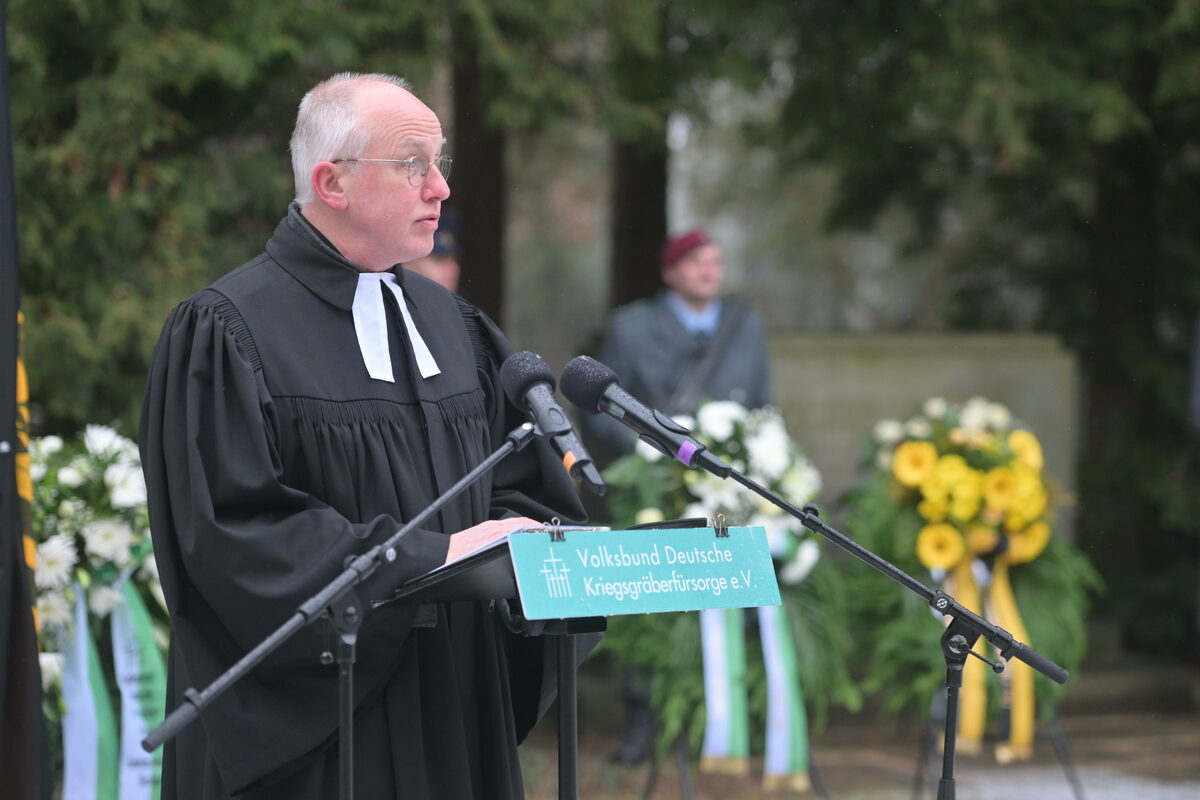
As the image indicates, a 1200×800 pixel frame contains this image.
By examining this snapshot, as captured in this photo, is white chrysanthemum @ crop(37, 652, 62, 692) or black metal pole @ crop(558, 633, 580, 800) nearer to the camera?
black metal pole @ crop(558, 633, 580, 800)

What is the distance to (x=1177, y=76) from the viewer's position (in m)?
7.40

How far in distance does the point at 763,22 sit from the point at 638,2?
117 centimetres

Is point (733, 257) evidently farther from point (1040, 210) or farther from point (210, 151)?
point (210, 151)

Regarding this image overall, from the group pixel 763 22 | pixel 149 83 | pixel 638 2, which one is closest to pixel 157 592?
pixel 149 83

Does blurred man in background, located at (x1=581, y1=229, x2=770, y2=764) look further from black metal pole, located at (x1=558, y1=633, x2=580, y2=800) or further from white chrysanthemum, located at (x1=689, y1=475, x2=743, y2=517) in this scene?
black metal pole, located at (x1=558, y1=633, x2=580, y2=800)

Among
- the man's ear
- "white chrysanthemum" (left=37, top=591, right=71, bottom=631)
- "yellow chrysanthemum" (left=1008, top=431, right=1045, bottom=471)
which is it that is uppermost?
the man's ear

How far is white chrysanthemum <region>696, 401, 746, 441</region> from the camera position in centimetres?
552

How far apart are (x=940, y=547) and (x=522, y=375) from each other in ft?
11.7

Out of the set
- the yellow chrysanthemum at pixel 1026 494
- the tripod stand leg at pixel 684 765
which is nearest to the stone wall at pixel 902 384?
the yellow chrysanthemum at pixel 1026 494

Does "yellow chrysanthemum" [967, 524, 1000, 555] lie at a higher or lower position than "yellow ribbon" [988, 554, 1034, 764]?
higher

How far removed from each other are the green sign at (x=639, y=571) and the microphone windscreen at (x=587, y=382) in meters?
0.29

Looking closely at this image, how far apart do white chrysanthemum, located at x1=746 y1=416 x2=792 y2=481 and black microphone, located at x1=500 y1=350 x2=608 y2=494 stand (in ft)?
9.77

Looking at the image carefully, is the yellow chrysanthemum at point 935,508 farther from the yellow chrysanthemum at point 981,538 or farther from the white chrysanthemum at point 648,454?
the white chrysanthemum at point 648,454

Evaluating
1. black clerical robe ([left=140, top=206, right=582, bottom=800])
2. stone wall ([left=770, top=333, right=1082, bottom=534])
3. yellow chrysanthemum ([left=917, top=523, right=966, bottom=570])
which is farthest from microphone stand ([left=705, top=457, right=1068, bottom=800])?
stone wall ([left=770, top=333, right=1082, bottom=534])
